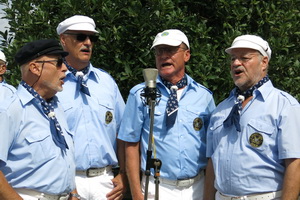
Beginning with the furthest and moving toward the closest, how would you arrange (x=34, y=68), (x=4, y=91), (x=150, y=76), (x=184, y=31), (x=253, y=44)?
1. (x=4, y=91)
2. (x=184, y=31)
3. (x=253, y=44)
4. (x=34, y=68)
5. (x=150, y=76)

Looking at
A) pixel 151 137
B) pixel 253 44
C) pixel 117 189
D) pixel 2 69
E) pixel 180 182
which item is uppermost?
pixel 253 44

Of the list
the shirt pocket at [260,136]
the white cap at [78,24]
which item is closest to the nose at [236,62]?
Result: the shirt pocket at [260,136]

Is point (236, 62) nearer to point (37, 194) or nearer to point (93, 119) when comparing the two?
point (93, 119)

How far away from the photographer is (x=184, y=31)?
580 cm

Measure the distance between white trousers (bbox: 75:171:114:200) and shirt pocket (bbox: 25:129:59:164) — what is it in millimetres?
791

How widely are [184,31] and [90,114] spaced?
56.1 inches

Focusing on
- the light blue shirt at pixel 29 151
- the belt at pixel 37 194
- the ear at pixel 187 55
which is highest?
the ear at pixel 187 55

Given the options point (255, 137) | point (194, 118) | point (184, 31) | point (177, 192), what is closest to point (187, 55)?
point (184, 31)

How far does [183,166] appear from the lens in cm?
501

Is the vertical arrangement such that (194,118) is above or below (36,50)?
below

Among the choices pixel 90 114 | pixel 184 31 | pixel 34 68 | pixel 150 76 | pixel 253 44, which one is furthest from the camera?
pixel 184 31

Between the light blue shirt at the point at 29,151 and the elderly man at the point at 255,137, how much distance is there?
135cm

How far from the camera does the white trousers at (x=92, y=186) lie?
5113mm

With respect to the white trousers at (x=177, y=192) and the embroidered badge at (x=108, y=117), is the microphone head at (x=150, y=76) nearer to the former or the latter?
the embroidered badge at (x=108, y=117)
